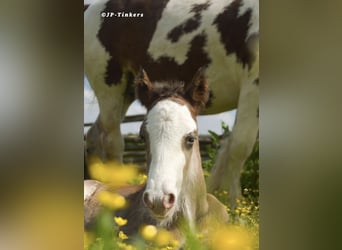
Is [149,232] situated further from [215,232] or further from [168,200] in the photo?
[215,232]

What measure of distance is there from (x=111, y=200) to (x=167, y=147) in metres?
0.31

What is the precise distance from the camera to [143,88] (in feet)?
5.90

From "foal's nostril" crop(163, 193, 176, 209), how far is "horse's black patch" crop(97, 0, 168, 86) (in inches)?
19.6

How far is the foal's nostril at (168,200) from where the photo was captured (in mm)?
1752

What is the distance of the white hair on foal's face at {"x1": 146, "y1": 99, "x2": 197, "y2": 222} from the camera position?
1743 mm

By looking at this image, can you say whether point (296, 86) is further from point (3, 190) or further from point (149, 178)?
point (3, 190)

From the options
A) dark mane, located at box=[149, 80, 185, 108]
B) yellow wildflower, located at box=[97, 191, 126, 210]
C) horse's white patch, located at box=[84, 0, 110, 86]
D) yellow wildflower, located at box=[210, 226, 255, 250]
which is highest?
horse's white patch, located at box=[84, 0, 110, 86]

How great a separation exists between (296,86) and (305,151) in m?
0.27

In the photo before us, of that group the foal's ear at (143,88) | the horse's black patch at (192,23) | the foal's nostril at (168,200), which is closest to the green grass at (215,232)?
the foal's nostril at (168,200)

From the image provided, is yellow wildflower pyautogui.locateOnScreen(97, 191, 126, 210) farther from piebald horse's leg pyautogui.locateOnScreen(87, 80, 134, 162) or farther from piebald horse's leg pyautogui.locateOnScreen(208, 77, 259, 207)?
piebald horse's leg pyautogui.locateOnScreen(208, 77, 259, 207)

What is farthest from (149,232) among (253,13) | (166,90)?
(253,13)

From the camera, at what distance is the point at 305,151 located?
1.85 m

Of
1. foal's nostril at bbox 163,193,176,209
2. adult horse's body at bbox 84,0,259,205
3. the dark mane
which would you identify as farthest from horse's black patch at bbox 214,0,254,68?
foal's nostril at bbox 163,193,176,209

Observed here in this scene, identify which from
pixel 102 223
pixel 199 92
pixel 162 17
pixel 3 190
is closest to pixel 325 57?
pixel 199 92
